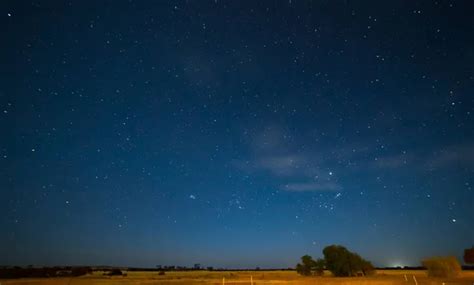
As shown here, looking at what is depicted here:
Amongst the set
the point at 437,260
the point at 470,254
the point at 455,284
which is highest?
the point at 470,254

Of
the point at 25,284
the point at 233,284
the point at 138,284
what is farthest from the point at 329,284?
the point at 25,284

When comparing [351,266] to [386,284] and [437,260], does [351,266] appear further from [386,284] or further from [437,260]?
[386,284]

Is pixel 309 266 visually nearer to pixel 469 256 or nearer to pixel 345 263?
pixel 345 263

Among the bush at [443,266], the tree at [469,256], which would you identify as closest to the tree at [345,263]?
the bush at [443,266]

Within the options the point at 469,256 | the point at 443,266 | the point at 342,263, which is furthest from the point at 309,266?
the point at 469,256

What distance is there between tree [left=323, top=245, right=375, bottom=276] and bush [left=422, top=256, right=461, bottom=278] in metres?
14.6

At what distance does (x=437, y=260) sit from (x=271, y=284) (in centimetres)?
2734

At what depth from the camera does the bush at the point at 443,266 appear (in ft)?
189

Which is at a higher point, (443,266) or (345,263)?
(345,263)

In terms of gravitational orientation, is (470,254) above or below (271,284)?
above

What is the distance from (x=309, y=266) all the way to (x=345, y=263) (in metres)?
9.05

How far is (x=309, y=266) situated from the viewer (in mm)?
79938

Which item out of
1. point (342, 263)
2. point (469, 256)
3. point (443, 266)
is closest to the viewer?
point (443, 266)

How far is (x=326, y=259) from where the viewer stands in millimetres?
75688
